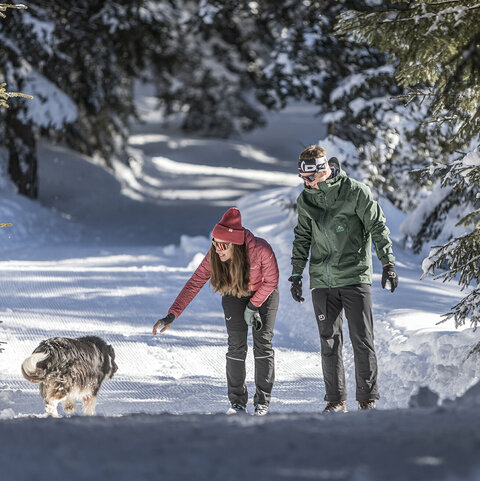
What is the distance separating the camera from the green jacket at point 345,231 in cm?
570

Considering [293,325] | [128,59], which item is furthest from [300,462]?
[128,59]

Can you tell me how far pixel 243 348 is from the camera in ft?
19.4

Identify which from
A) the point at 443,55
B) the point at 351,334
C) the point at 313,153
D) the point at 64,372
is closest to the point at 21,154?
the point at 64,372

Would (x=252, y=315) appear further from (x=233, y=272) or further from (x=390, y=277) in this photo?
(x=390, y=277)

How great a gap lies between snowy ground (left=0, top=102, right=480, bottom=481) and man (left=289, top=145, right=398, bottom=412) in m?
0.61

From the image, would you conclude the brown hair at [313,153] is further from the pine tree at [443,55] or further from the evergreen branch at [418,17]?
the evergreen branch at [418,17]

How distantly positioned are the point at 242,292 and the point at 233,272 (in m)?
0.17

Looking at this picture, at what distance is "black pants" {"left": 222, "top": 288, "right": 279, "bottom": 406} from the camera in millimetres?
5840

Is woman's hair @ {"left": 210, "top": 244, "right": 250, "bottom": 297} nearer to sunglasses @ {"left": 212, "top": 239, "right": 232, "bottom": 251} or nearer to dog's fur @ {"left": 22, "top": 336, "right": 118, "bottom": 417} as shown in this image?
sunglasses @ {"left": 212, "top": 239, "right": 232, "bottom": 251}

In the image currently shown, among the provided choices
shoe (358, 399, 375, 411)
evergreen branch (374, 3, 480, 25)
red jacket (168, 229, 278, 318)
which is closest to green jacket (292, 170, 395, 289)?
red jacket (168, 229, 278, 318)

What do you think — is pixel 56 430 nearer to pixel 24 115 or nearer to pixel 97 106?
pixel 24 115

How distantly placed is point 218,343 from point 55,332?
76.6 inches

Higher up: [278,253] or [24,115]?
[24,115]

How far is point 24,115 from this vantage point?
1844cm
